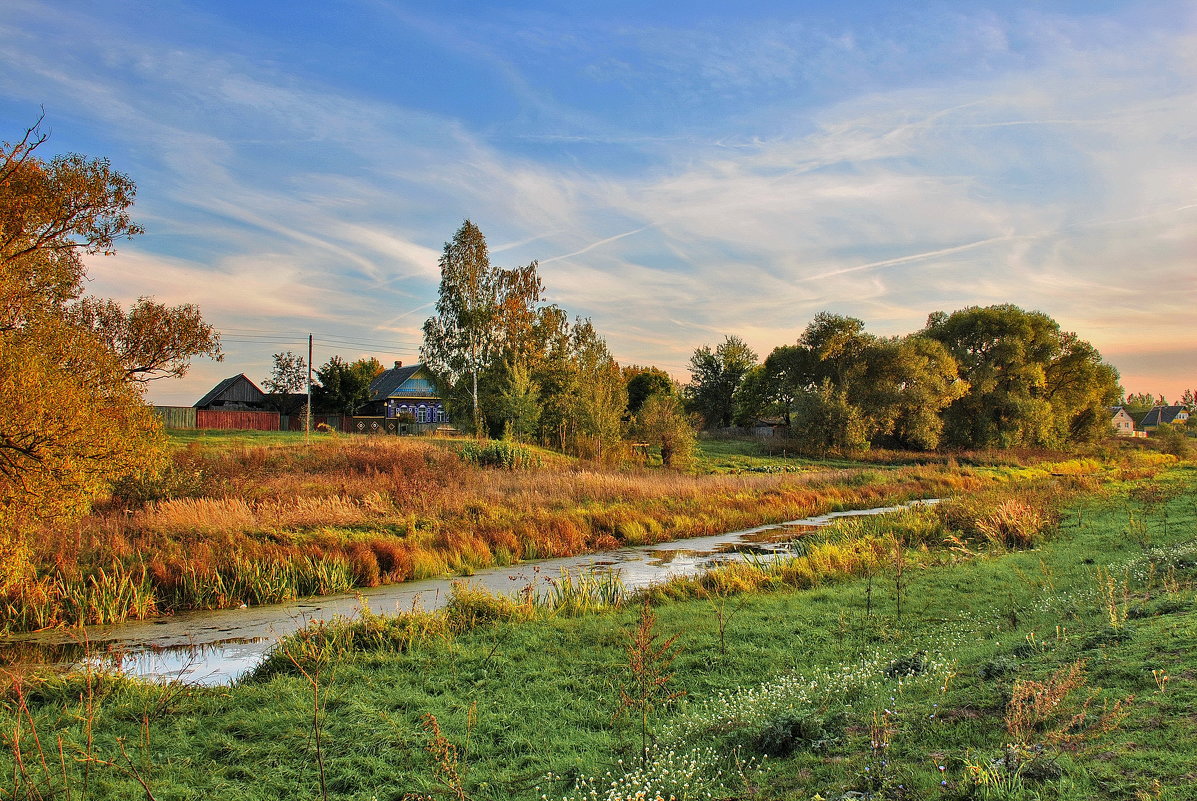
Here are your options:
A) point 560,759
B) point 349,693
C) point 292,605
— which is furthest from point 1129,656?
point 292,605

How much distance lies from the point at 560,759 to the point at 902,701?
275cm

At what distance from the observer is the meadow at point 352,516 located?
12.5 metres

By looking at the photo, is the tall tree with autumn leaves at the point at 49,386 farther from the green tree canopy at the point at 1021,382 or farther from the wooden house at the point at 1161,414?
the wooden house at the point at 1161,414

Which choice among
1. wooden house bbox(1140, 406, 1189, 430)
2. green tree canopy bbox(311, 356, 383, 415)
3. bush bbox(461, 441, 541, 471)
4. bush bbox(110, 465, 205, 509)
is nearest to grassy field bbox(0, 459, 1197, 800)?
bush bbox(110, 465, 205, 509)

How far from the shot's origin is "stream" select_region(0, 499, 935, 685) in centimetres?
900

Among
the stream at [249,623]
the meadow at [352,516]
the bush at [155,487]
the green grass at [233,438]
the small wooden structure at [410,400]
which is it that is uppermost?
the small wooden structure at [410,400]

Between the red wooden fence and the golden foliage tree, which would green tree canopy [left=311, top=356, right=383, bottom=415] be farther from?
the golden foliage tree

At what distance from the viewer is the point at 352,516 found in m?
18.1

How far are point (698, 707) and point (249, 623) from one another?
27.9 ft

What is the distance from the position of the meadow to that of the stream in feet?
2.13

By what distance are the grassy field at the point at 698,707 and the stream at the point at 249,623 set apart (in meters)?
A: 1.02

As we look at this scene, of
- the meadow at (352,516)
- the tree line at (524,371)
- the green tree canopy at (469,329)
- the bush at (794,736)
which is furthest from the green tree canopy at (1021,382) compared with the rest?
the bush at (794,736)

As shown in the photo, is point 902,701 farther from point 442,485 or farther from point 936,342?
point 936,342

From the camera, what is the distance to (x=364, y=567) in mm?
14508
